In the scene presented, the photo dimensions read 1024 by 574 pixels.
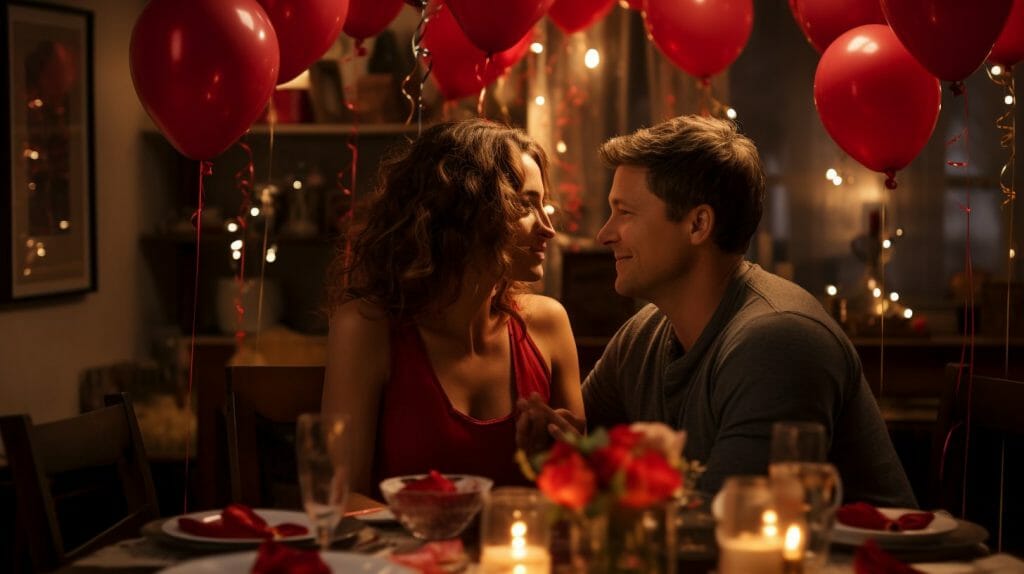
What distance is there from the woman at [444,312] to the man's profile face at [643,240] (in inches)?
6.8

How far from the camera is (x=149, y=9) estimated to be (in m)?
2.32

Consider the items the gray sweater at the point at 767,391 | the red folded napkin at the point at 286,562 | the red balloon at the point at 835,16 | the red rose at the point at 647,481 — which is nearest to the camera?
the red rose at the point at 647,481

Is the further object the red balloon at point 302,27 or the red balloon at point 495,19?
the red balloon at point 302,27

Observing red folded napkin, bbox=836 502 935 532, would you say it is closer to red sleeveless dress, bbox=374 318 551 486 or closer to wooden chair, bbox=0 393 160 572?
red sleeveless dress, bbox=374 318 551 486

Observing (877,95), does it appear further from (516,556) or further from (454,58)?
(516,556)

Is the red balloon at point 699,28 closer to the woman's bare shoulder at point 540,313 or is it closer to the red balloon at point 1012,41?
the red balloon at point 1012,41

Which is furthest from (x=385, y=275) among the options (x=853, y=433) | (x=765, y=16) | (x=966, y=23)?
(x=765, y=16)

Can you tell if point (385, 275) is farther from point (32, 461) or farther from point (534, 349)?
point (32, 461)

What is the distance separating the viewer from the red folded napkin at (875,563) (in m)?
1.38

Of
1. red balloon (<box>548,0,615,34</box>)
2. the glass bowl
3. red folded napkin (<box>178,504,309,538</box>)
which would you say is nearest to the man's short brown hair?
the glass bowl

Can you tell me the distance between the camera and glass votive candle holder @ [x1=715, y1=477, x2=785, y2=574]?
1.21 metres

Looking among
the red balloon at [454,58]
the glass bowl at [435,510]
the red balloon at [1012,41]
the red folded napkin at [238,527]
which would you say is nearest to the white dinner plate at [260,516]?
the red folded napkin at [238,527]

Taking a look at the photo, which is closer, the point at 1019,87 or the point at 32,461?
the point at 32,461

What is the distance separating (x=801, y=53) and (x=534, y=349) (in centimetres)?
294
